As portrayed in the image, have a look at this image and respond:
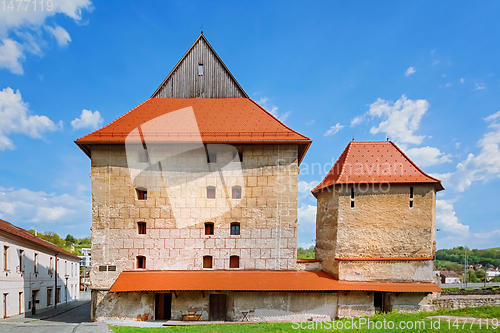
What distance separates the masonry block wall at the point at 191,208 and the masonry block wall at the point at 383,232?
3.00 m

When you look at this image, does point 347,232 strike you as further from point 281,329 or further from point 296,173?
point 281,329

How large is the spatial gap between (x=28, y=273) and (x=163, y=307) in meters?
13.0

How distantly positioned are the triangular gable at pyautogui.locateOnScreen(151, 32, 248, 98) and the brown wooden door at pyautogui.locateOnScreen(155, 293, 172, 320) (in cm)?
1386

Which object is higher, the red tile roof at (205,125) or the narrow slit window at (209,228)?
the red tile roof at (205,125)

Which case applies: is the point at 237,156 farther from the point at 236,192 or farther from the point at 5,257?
the point at 5,257

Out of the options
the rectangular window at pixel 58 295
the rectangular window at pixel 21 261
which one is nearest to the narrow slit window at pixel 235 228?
the rectangular window at pixel 21 261

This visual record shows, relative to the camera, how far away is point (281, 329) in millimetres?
17625

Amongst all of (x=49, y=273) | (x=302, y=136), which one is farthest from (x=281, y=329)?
(x=49, y=273)

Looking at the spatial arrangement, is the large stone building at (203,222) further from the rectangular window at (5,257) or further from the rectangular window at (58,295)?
the rectangular window at (58,295)

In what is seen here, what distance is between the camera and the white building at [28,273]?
76.1 ft

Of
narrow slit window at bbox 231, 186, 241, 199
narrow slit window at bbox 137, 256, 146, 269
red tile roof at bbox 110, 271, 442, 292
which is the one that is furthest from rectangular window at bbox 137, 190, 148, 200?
narrow slit window at bbox 231, 186, 241, 199

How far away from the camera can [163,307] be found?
2148cm

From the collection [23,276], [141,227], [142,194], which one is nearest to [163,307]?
[141,227]

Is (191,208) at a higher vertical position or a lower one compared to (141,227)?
higher
